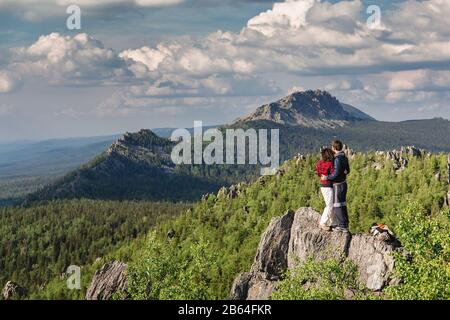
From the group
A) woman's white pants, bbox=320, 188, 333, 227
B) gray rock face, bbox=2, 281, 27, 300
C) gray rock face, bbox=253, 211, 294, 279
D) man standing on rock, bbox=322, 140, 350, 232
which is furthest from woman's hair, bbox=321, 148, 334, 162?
gray rock face, bbox=2, 281, 27, 300

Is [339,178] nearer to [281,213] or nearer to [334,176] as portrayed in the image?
[334,176]

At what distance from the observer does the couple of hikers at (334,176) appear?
40494 millimetres

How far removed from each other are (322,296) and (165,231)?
167682 millimetres

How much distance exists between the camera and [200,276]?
49.8 meters

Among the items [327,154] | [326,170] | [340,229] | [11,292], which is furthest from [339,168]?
[11,292]

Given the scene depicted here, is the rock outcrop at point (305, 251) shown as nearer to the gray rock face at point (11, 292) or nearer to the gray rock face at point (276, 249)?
the gray rock face at point (276, 249)

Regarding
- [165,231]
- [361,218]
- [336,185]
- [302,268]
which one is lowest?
[165,231]

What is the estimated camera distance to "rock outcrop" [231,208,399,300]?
50.0 metres

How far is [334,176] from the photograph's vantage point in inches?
1613

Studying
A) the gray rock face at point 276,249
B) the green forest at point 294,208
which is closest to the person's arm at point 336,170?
the green forest at point 294,208

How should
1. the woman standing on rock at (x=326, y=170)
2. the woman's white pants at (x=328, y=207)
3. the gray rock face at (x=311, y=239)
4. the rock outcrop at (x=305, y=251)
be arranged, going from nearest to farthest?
1. the woman standing on rock at (x=326, y=170)
2. the woman's white pants at (x=328, y=207)
3. the rock outcrop at (x=305, y=251)
4. the gray rock face at (x=311, y=239)
